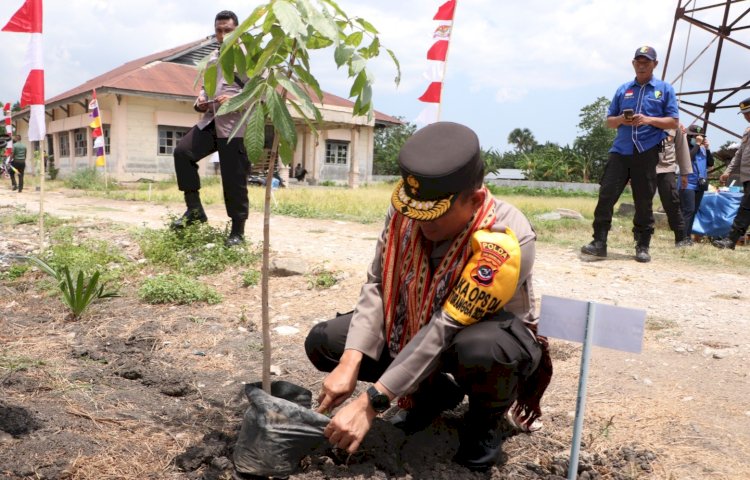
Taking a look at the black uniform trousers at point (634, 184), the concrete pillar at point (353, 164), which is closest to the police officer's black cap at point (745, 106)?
the black uniform trousers at point (634, 184)

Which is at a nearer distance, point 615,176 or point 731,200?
point 615,176

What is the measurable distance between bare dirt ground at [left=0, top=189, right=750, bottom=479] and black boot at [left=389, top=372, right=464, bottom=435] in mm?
49

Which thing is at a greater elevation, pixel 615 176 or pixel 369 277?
pixel 615 176

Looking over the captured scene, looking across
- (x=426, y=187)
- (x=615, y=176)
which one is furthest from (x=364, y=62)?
(x=615, y=176)

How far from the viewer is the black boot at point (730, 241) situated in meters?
6.32

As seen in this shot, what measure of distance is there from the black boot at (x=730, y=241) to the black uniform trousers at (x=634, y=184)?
188 centimetres

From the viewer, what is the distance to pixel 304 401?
1.88 meters

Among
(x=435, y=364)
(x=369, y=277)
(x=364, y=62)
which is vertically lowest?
(x=435, y=364)

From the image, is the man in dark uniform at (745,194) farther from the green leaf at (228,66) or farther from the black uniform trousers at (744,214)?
the green leaf at (228,66)

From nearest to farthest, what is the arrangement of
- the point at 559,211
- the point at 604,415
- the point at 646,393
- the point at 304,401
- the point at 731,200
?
1. the point at 304,401
2. the point at 604,415
3. the point at 646,393
4. the point at 731,200
5. the point at 559,211

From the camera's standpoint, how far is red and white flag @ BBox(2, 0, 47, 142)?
438 cm

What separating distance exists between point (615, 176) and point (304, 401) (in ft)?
13.3

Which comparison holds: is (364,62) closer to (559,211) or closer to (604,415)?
(604,415)

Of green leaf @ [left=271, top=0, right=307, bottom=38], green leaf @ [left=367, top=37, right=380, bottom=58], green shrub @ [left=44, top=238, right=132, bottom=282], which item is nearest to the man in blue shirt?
Result: green leaf @ [left=367, top=37, right=380, bottom=58]
